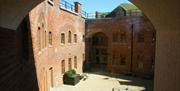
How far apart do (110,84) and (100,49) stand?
8934mm

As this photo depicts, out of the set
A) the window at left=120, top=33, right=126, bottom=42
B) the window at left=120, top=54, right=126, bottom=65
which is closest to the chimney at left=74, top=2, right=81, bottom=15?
the window at left=120, top=33, right=126, bottom=42

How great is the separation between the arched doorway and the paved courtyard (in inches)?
181

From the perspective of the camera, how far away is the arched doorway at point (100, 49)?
27.6m

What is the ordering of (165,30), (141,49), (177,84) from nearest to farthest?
(177,84) < (165,30) < (141,49)

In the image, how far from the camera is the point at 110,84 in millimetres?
20078

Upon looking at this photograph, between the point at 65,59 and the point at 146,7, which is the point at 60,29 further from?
the point at 146,7

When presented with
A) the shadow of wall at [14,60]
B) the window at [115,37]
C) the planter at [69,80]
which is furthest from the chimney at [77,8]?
the shadow of wall at [14,60]

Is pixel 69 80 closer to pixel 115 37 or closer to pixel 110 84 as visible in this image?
pixel 110 84

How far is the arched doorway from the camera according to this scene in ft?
90.6

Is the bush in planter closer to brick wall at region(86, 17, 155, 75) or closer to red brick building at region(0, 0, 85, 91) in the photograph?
red brick building at region(0, 0, 85, 91)

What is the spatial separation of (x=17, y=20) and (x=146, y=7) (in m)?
3.35

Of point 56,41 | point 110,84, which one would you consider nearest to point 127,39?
point 110,84

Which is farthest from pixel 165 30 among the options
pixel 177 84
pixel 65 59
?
pixel 65 59

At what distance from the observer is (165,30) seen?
14.8 ft
